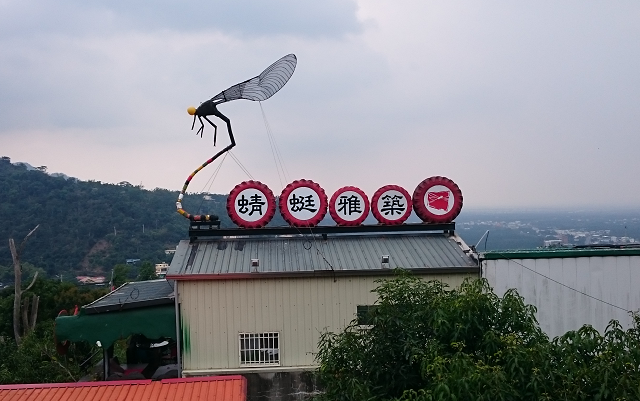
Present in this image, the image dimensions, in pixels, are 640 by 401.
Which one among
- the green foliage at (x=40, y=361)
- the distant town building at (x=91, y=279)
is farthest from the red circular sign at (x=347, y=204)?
the distant town building at (x=91, y=279)

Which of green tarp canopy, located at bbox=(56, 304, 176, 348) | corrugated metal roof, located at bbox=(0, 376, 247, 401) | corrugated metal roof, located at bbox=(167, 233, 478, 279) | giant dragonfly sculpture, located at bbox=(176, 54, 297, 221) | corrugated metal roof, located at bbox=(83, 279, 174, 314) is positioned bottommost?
corrugated metal roof, located at bbox=(0, 376, 247, 401)

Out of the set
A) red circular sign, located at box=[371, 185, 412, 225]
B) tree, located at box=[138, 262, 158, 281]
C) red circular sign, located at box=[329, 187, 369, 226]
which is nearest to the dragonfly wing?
red circular sign, located at box=[329, 187, 369, 226]

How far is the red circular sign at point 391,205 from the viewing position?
18859mm

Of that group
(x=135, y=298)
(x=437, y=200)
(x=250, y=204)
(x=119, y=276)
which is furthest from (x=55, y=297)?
(x=437, y=200)

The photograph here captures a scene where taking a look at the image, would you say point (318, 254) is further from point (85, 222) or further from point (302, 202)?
point (85, 222)

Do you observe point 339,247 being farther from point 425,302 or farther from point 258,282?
point 425,302

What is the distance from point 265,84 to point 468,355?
568 inches

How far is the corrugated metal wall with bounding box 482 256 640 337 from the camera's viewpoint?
16.8 m

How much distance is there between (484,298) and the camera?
355 inches

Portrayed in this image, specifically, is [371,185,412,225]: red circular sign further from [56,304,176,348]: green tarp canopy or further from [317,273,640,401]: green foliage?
[317,273,640,401]: green foliage

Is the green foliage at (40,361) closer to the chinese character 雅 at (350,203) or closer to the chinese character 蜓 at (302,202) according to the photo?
the chinese character 蜓 at (302,202)

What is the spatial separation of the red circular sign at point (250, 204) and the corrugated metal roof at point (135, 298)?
334cm

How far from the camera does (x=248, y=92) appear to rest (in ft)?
66.3

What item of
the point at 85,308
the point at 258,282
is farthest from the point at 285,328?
the point at 85,308
